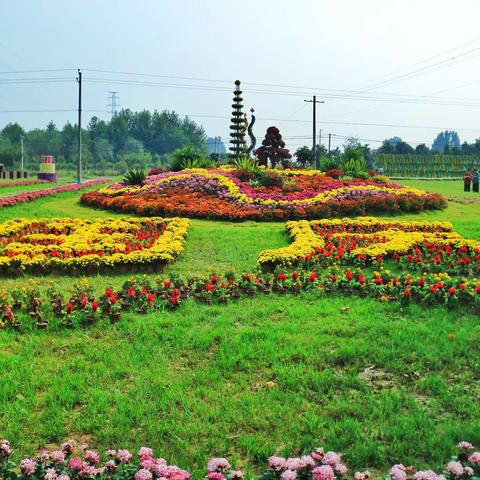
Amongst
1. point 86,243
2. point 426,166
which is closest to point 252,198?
point 86,243

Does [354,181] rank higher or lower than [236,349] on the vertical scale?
higher

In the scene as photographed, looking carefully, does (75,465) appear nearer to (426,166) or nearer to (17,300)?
(17,300)

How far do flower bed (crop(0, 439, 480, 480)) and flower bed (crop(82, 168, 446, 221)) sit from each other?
1101cm

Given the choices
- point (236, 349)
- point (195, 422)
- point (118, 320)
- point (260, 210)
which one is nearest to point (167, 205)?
point (260, 210)

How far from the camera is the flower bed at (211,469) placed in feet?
9.05

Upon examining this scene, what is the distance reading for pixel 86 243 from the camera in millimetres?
9219

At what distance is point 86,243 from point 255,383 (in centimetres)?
569

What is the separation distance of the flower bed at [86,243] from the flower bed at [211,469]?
17.0 feet

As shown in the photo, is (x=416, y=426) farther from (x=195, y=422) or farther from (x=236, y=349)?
(x=236, y=349)

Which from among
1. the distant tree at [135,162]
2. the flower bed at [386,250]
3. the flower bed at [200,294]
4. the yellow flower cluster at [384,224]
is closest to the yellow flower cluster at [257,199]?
the yellow flower cluster at [384,224]

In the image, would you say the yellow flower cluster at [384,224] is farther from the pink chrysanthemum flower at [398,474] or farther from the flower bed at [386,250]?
the pink chrysanthemum flower at [398,474]

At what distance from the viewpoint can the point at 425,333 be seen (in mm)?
5109

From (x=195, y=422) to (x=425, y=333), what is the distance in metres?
2.44

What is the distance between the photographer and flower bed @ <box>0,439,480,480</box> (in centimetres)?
276
